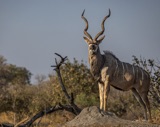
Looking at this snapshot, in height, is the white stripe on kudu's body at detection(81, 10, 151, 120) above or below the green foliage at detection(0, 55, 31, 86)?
below

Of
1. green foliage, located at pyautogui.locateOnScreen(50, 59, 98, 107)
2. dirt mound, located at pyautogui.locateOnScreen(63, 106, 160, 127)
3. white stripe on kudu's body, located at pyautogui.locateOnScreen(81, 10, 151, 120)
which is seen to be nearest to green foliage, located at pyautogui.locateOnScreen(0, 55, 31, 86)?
green foliage, located at pyautogui.locateOnScreen(50, 59, 98, 107)

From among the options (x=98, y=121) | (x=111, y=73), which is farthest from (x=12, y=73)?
(x=98, y=121)

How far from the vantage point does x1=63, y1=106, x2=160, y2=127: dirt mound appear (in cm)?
957

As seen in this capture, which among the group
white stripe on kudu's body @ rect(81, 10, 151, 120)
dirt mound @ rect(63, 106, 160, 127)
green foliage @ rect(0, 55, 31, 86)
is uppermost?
green foliage @ rect(0, 55, 31, 86)

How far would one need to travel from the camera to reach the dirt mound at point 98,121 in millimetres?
9567

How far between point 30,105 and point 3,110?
4.61 feet

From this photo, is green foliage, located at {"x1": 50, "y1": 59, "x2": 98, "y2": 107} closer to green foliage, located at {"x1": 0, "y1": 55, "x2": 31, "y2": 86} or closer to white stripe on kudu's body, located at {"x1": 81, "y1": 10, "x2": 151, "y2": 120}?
white stripe on kudu's body, located at {"x1": 81, "y1": 10, "x2": 151, "y2": 120}

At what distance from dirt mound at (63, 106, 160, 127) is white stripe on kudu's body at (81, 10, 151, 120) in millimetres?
2433

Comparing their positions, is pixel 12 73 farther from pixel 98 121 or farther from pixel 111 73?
pixel 98 121

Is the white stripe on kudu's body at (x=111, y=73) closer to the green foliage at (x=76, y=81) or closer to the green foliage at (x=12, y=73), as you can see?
the green foliage at (x=76, y=81)

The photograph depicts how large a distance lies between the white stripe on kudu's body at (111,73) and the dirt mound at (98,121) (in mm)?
2433

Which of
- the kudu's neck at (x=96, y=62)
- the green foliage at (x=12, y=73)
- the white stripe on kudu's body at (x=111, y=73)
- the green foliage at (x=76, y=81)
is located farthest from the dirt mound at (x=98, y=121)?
the green foliage at (x=12, y=73)

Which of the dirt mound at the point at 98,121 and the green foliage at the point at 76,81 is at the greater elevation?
the green foliage at the point at 76,81

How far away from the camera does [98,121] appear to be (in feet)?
32.0
